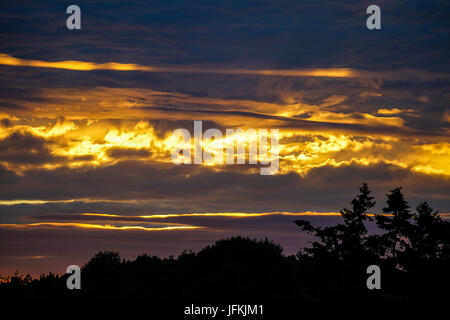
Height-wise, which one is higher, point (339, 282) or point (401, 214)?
point (401, 214)

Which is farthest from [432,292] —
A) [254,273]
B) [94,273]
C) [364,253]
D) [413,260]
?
[94,273]

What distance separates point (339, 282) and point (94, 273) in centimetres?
5673

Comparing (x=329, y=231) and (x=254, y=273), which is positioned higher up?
(x=329, y=231)

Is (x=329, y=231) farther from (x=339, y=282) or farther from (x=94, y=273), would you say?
(x=94, y=273)
